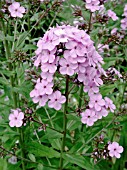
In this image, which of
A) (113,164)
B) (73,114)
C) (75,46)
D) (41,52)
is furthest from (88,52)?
(113,164)

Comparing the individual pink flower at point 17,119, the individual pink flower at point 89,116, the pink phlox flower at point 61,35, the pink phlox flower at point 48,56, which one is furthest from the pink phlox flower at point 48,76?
the individual pink flower at point 17,119

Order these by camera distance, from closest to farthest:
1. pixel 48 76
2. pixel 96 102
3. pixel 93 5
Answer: pixel 48 76, pixel 96 102, pixel 93 5

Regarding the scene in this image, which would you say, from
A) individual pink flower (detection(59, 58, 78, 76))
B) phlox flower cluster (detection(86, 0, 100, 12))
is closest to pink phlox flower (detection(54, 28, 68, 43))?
individual pink flower (detection(59, 58, 78, 76))

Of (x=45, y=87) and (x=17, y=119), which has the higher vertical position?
(x=45, y=87)

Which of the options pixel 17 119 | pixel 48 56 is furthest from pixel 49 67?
pixel 17 119

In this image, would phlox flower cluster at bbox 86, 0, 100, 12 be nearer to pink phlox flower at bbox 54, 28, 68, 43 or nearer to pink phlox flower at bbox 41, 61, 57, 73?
pink phlox flower at bbox 54, 28, 68, 43

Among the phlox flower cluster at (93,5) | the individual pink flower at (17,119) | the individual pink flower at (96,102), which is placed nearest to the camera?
the individual pink flower at (96,102)

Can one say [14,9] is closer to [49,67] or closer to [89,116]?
[49,67]

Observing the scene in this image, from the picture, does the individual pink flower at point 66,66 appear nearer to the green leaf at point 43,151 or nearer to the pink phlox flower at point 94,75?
the pink phlox flower at point 94,75

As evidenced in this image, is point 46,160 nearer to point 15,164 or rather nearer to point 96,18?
point 15,164

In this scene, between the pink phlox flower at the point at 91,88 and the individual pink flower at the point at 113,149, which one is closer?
the pink phlox flower at the point at 91,88

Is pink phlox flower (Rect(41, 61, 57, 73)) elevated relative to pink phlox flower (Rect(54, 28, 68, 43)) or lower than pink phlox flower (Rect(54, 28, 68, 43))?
lower
